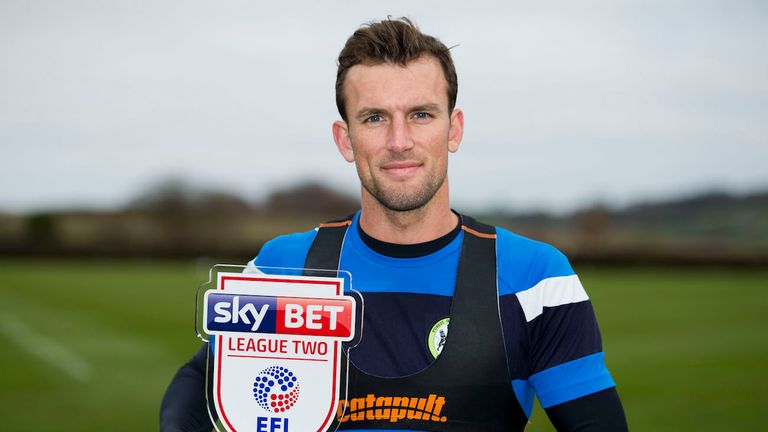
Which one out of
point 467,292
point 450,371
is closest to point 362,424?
point 450,371

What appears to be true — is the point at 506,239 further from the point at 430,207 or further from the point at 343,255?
the point at 343,255

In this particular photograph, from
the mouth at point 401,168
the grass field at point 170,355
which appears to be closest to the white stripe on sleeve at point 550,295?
the mouth at point 401,168

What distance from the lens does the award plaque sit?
2.27 metres

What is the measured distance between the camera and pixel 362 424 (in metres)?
2.51

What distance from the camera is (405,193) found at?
101 inches

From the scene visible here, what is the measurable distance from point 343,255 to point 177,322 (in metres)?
19.4

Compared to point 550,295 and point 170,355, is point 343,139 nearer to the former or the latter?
point 550,295

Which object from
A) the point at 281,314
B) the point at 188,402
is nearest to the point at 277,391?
the point at 281,314

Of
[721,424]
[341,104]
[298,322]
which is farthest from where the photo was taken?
[721,424]

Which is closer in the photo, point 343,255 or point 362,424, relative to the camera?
point 362,424

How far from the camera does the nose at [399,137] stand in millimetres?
2471

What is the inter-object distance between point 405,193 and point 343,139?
0.34m

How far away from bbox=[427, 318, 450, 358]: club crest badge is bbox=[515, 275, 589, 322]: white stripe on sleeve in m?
0.25

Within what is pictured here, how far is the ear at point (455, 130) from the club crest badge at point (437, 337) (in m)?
0.57
